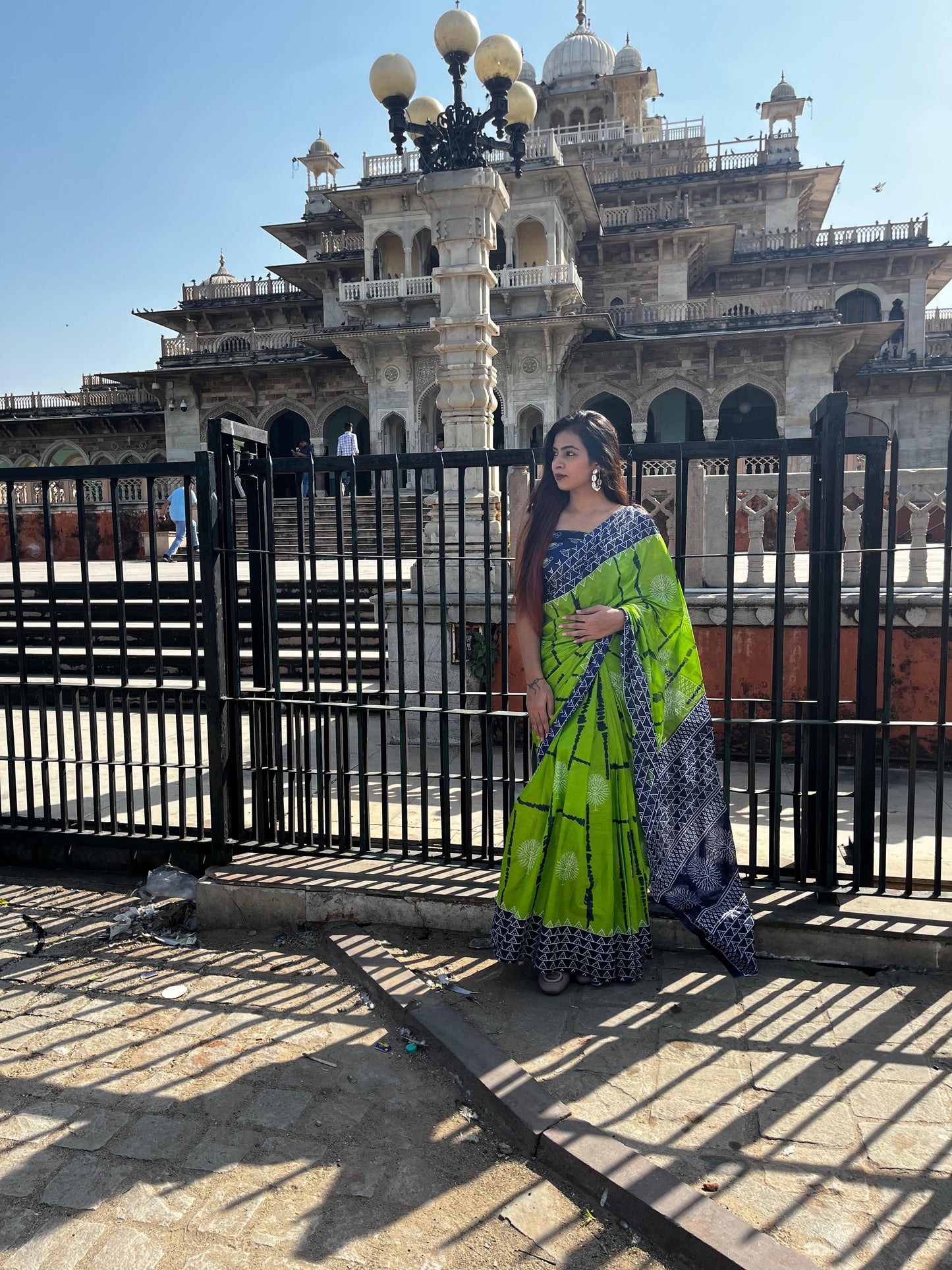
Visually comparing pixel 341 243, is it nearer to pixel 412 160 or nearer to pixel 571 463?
pixel 412 160

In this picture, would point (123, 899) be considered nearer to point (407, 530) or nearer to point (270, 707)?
point (270, 707)

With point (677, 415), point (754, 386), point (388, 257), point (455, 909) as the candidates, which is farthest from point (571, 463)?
point (388, 257)

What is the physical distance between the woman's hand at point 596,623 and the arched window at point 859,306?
81.0 feet

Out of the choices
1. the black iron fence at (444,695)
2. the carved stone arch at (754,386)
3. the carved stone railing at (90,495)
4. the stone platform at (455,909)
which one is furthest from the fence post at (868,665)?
the carved stone arch at (754,386)

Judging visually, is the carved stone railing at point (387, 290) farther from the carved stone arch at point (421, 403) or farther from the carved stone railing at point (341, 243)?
the carved stone railing at point (341, 243)

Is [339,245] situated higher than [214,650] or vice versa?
[339,245]

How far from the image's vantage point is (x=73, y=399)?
29812 millimetres

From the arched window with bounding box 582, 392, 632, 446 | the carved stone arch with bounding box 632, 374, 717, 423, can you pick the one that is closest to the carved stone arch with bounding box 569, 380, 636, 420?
the carved stone arch with bounding box 632, 374, 717, 423

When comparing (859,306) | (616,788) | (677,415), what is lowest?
(616,788)

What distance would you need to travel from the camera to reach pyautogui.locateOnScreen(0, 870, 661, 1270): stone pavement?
1830mm

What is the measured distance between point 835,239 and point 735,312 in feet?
12.5

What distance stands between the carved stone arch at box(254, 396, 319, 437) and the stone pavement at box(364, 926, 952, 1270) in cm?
2394

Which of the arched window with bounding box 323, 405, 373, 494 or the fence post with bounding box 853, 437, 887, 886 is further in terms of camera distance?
the arched window with bounding box 323, 405, 373, 494

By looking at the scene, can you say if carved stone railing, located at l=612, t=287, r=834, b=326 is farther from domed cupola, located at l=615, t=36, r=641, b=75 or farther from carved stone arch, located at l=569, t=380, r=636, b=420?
domed cupola, located at l=615, t=36, r=641, b=75
